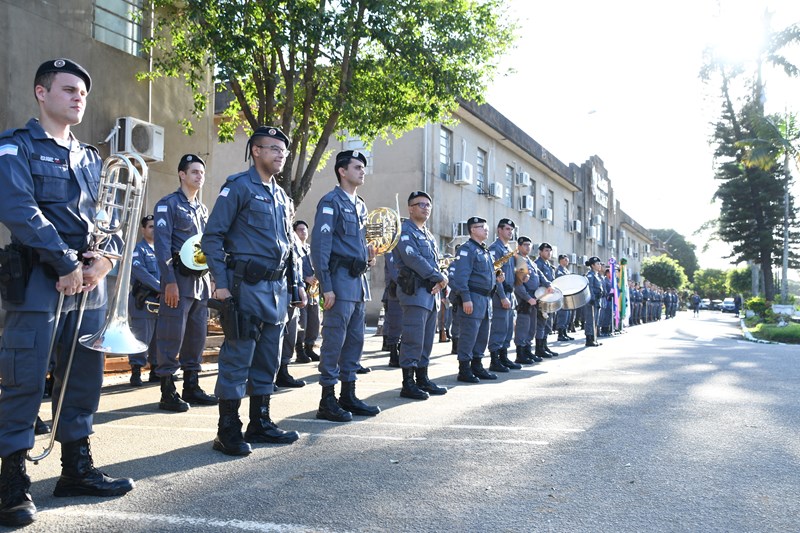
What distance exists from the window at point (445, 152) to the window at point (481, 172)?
8.44ft

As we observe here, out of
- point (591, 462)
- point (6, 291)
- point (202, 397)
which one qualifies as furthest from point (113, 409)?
point (591, 462)

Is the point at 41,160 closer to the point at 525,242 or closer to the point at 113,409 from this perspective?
the point at 113,409

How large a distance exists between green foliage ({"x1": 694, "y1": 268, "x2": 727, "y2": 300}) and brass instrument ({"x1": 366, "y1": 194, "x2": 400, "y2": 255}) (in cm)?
10783

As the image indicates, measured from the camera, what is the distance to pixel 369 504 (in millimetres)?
3520

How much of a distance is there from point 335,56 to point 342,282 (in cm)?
752

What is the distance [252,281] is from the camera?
473 centimetres

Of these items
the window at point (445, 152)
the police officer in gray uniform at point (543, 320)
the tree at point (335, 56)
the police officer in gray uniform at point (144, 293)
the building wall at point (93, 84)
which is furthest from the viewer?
the window at point (445, 152)

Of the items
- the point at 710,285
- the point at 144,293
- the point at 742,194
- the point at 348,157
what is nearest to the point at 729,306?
the point at 742,194

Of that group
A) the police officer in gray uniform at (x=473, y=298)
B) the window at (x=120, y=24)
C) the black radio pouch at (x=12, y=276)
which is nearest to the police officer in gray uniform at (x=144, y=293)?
the police officer in gray uniform at (x=473, y=298)

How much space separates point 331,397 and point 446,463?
1799 millimetres

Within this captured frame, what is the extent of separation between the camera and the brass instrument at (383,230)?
916 centimetres

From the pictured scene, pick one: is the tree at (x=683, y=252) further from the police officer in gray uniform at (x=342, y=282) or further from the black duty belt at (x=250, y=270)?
the black duty belt at (x=250, y=270)

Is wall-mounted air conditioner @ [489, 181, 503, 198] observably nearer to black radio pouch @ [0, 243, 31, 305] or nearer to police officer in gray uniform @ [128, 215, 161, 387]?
police officer in gray uniform @ [128, 215, 161, 387]

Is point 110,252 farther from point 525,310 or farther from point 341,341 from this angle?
point 525,310
